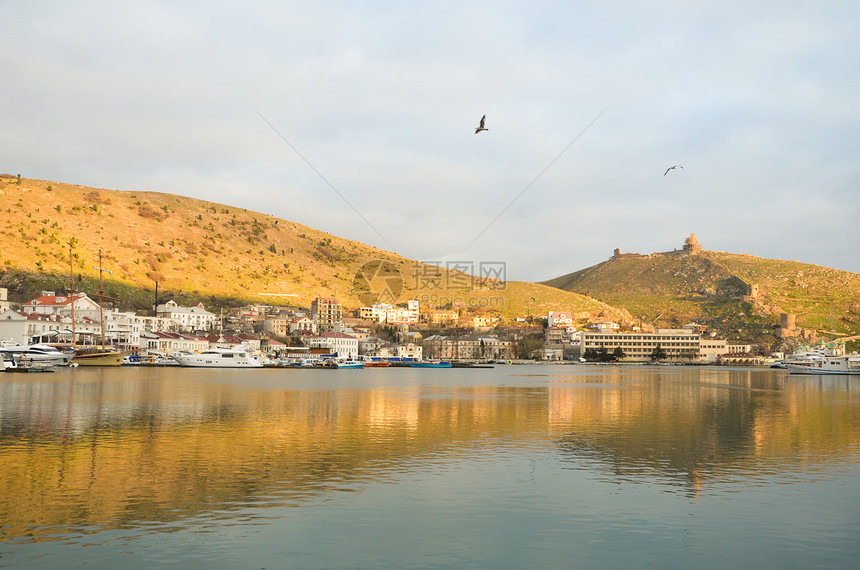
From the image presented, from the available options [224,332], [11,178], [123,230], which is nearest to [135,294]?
[224,332]

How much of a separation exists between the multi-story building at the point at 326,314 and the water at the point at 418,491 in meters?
141

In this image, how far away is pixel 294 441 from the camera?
2789 cm

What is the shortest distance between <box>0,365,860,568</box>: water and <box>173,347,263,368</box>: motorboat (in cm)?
7634

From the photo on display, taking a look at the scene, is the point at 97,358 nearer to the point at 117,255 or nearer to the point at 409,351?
the point at 117,255

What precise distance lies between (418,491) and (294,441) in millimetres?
10114

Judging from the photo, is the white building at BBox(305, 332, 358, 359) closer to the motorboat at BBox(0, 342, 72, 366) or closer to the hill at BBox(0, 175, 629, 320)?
the hill at BBox(0, 175, 629, 320)

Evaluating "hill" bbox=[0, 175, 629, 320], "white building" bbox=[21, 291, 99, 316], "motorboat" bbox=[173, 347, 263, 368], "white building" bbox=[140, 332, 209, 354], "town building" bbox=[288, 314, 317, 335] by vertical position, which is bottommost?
"motorboat" bbox=[173, 347, 263, 368]

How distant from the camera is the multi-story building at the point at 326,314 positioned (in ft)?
584

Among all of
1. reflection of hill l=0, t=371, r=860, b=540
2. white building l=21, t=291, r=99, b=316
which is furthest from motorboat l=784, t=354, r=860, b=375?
white building l=21, t=291, r=99, b=316

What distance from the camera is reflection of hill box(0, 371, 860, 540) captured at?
1798 centimetres

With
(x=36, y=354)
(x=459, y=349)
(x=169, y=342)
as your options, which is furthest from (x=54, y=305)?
(x=459, y=349)

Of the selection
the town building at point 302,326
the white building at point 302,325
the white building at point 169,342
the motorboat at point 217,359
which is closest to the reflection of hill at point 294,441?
the motorboat at point 217,359

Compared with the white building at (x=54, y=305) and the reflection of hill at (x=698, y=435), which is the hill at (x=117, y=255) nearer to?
the white building at (x=54, y=305)

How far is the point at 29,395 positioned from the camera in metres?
45.7
